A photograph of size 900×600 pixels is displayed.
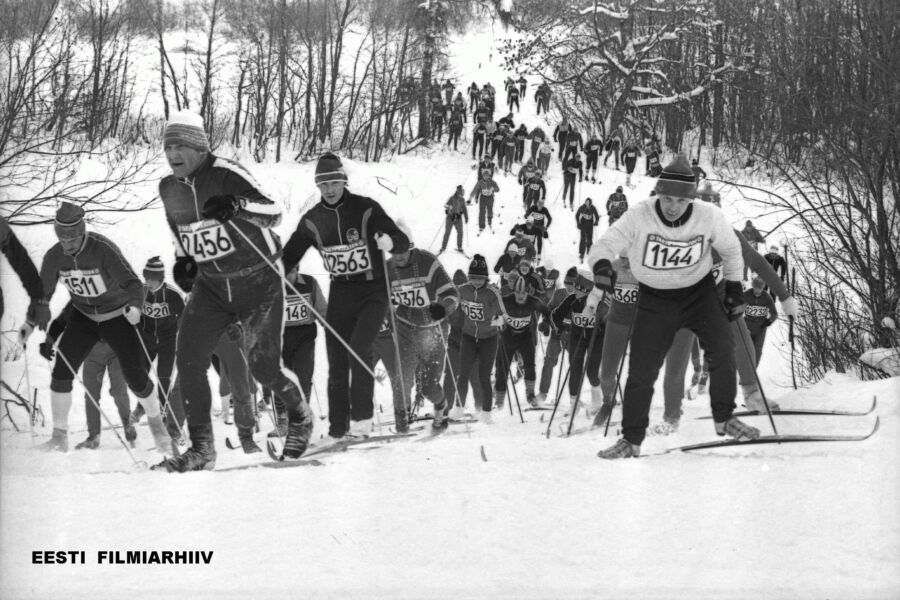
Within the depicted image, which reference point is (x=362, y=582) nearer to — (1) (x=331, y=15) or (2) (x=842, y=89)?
(2) (x=842, y=89)

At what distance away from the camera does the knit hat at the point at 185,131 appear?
4.69 m

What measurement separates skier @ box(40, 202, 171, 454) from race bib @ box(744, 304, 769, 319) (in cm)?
593

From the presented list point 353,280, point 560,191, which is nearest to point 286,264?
point 353,280

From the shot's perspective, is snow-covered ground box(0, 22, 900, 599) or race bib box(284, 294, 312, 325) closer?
snow-covered ground box(0, 22, 900, 599)

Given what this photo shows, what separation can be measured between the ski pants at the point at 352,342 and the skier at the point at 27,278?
6.20ft

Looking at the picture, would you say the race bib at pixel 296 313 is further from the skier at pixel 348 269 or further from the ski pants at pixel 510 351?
the ski pants at pixel 510 351

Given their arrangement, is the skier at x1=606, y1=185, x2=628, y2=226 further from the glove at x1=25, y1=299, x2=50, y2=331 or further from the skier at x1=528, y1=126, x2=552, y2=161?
the glove at x1=25, y1=299, x2=50, y2=331

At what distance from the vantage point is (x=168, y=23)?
36.5 metres

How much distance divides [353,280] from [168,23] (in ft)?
113

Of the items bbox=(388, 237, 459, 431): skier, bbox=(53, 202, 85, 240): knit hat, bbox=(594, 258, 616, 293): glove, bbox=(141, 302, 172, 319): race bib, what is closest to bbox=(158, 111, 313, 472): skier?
bbox=(53, 202, 85, 240): knit hat

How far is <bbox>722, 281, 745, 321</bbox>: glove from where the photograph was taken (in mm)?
5000

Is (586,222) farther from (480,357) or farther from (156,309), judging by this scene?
(156,309)

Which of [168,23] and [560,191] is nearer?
[560,191]

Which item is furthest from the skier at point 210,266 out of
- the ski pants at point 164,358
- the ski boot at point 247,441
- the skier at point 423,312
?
the ski pants at point 164,358
